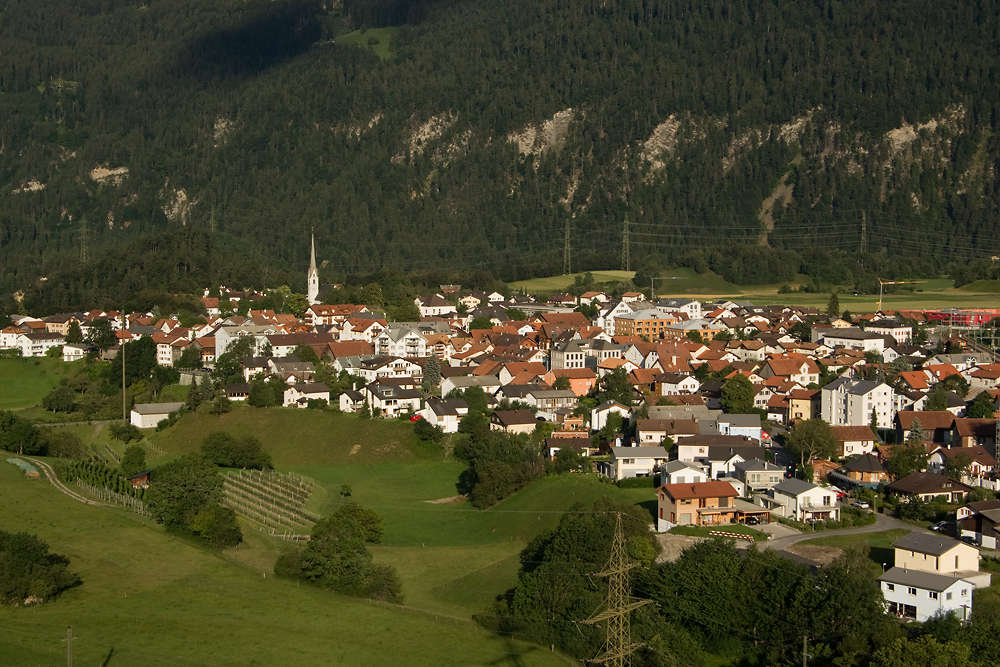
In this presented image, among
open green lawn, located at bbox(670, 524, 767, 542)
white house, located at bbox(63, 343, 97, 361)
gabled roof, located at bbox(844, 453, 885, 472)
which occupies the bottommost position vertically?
open green lawn, located at bbox(670, 524, 767, 542)

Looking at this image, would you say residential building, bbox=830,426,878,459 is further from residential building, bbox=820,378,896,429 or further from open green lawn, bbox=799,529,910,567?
open green lawn, bbox=799,529,910,567

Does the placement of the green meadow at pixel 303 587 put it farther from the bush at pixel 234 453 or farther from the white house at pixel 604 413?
the white house at pixel 604 413

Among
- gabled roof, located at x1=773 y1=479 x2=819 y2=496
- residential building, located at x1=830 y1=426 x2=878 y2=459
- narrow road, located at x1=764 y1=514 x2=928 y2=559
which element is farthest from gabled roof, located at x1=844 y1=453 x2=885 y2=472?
narrow road, located at x1=764 y1=514 x2=928 y2=559

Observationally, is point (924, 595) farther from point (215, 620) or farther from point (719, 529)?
point (215, 620)

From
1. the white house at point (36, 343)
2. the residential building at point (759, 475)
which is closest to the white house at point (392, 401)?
the residential building at point (759, 475)

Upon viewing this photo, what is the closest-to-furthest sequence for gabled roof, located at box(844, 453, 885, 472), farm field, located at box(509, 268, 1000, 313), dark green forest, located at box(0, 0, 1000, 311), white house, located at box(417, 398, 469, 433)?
gabled roof, located at box(844, 453, 885, 472) < white house, located at box(417, 398, 469, 433) < farm field, located at box(509, 268, 1000, 313) < dark green forest, located at box(0, 0, 1000, 311)

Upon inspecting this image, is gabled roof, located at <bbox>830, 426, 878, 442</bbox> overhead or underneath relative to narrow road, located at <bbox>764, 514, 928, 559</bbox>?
overhead

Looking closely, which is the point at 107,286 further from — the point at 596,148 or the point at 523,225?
the point at 596,148
